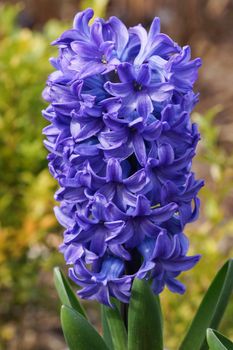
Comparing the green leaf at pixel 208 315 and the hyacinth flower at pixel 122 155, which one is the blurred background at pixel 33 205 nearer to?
the green leaf at pixel 208 315

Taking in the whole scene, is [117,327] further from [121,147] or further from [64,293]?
[121,147]

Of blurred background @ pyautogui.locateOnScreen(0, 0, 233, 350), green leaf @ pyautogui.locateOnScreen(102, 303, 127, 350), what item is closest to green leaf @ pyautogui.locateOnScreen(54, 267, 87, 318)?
green leaf @ pyautogui.locateOnScreen(102, 303, 127, 350)

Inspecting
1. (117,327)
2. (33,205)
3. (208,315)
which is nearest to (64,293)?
(117,327)

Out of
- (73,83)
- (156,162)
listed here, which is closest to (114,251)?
(156,162)

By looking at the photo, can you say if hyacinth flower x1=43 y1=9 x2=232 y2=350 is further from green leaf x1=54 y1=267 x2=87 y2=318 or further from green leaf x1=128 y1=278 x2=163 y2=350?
green leaf x1=54 y1=267 x2=87 y2=318

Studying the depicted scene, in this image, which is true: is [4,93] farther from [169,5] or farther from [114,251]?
[169,5]
